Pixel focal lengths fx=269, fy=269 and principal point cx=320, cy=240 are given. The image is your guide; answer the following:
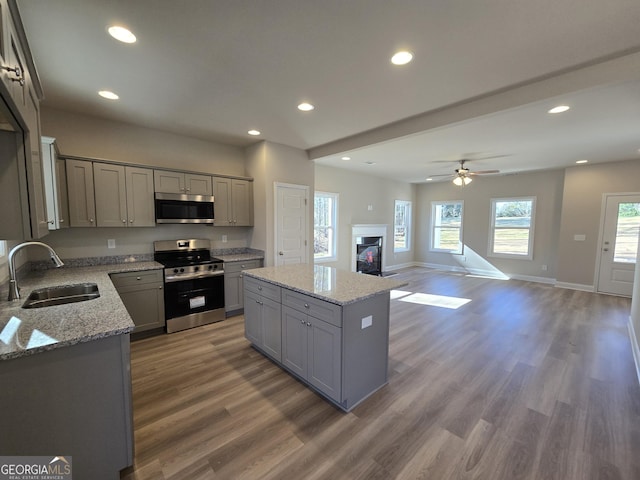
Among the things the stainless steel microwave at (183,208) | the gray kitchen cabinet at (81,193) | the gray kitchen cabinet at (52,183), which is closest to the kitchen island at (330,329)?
the stainless steel microwave at (183,208)

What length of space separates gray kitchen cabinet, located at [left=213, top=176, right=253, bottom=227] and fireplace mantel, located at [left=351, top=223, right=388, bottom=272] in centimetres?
308

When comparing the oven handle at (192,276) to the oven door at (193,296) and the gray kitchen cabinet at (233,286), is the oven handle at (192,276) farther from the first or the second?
the gray kitchen cabinet at (233,286)

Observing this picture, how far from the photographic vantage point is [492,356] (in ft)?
9.78

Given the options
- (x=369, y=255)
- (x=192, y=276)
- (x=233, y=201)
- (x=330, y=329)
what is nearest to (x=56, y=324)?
(x=330, y=329)

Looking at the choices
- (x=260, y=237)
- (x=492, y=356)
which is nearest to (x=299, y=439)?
(x=492, y=356)

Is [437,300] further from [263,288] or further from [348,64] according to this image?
[348,64]

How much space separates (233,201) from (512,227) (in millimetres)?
6995

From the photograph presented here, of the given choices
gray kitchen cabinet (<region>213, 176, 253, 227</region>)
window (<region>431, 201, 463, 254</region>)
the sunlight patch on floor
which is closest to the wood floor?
the sunlight patch on floor

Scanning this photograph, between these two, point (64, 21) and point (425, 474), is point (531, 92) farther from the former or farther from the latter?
point (64, 21)

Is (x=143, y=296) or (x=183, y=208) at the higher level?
(x=183, y=208)

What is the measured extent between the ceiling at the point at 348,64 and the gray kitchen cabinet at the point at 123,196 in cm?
68

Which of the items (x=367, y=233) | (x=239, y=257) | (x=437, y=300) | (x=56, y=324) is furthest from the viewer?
(x=367, y=233)

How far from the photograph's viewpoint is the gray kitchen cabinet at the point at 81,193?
3.05m

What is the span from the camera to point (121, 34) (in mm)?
1837
